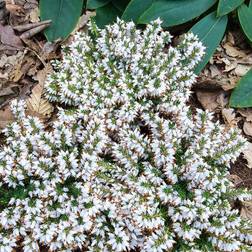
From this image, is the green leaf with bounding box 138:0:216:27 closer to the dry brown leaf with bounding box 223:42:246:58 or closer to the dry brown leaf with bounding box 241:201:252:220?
the dry brown leaf with bounding box 223:42:246:58

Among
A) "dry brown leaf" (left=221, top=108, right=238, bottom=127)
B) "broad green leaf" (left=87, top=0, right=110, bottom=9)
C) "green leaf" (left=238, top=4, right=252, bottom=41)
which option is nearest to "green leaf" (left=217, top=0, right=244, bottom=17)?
"green leaf" (left=238, top=4, right=252, bottom=41)

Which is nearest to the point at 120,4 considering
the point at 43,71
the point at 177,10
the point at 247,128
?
the point at 177,10

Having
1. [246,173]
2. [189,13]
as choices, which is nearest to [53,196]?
[246,173]

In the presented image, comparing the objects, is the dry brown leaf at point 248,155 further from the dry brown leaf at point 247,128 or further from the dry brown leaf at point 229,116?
the dry brown leaf at point 229,116

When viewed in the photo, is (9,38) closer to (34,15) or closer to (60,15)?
(34,15)

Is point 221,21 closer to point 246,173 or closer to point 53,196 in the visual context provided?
point 246,173

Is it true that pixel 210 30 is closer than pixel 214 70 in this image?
Yes

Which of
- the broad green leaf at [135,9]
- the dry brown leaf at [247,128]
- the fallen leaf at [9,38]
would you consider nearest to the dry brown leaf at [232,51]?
the dry brown leaf at [247,128]
